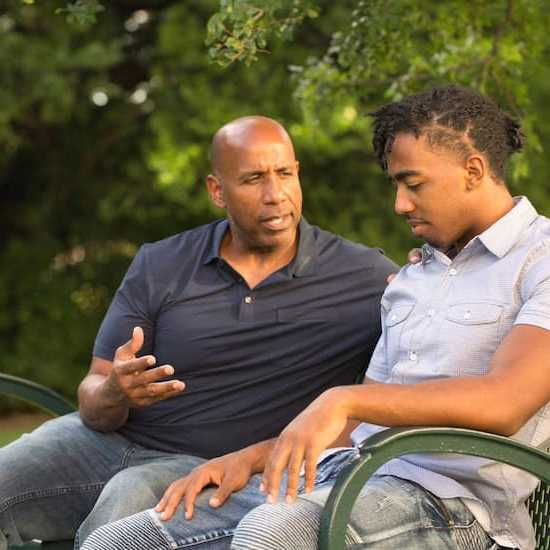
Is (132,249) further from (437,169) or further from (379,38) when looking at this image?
(437,169)

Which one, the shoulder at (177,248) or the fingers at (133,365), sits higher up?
the shoulder at (177,248)

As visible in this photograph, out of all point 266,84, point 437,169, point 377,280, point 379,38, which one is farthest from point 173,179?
point 437,169

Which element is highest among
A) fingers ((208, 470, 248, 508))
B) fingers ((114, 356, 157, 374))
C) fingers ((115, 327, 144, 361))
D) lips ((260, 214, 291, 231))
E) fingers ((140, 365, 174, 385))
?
lips ((260, 214, 291, 231))

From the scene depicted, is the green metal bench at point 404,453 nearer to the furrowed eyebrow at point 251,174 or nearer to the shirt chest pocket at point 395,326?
the shirt chest pocket at point 395,326

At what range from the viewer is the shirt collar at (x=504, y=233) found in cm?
305

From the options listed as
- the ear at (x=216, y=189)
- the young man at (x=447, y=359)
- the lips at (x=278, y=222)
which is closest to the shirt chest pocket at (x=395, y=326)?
the young man at (x=447, y=359)

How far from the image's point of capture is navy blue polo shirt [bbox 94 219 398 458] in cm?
374

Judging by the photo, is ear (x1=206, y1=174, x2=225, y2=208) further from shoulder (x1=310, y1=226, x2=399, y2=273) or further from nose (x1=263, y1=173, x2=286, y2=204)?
shoulder (x1=310, y1=226, x2=399, y2=273)

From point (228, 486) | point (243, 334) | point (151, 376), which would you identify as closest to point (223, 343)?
point (243, 334)

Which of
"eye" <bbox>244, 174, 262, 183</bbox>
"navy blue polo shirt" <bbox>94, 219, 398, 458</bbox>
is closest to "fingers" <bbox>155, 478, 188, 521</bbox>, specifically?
"navy blue polo shirt" <bbox>94, 219, 398, 458</bbox>

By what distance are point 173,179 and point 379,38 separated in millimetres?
4940

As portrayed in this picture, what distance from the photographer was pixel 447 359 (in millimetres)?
3010

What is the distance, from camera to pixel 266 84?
9688mm

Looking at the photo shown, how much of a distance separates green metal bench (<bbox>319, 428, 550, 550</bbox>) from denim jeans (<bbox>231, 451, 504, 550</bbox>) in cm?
8
